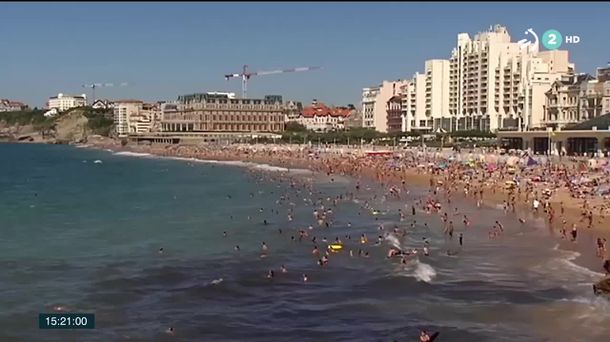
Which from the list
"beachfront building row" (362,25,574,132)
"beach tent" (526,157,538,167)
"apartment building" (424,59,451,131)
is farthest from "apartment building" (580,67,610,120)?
"apartment building" (424,59,451,131)

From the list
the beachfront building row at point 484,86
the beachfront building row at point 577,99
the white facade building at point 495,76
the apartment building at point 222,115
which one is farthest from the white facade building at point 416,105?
the apartment building at point 222,115

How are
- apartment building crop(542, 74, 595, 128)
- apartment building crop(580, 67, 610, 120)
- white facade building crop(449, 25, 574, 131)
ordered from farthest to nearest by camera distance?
white facade building crop(449, 25, 574, 131) → apartment building crop(542, 74, 595, 128) → apartment building crop(580, 67, 610, 120)

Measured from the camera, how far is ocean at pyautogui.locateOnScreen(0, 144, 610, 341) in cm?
2023

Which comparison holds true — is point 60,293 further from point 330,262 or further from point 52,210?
point 52,210

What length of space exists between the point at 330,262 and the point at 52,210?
28413mm

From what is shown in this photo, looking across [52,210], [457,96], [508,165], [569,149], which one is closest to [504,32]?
[457,96]

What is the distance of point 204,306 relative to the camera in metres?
22.6

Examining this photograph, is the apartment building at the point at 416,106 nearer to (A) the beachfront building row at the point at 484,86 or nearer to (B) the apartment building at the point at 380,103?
(A) the beachfront building row at the point at 484,86

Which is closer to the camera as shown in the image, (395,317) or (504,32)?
(395,317)

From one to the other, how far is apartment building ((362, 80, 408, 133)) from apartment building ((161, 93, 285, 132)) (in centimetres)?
3168

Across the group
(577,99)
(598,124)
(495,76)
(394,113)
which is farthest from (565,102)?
(394,113)
